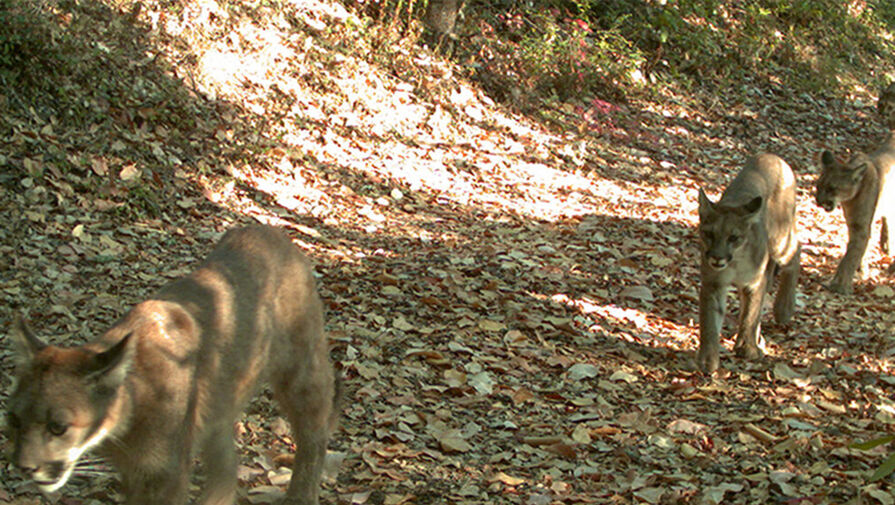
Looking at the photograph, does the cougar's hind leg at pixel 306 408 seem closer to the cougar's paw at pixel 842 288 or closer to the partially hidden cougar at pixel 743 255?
the partially hidden cougar at pixel 743 255

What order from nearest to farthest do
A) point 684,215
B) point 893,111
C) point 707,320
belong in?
point 707,320
point 684,215
point 893,111

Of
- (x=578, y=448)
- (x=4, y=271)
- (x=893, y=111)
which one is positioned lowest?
(x=4, y=271)

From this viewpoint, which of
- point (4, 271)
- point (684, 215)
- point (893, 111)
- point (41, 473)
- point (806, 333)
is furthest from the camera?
point (893, 111)

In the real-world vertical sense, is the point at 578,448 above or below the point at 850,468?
below

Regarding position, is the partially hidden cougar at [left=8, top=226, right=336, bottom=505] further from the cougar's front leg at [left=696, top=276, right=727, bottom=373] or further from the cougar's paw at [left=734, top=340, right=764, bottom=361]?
the cougar's paw at [left=734, top=340, right=764, bottom=361]

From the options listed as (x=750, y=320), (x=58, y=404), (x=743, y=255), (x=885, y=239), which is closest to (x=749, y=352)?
(x=750, y=320)

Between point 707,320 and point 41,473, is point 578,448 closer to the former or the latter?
point 707,320

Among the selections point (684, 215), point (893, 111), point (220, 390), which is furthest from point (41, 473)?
point (893, 111)

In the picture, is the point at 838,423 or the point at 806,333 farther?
the point at 806,333

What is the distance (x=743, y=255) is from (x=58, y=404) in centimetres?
592

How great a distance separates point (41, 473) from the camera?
3.76 m

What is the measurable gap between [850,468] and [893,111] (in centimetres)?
1189

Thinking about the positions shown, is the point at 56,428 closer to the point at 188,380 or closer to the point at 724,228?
the point at 188,380

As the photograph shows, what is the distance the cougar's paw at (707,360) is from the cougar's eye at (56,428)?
5.43m
